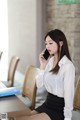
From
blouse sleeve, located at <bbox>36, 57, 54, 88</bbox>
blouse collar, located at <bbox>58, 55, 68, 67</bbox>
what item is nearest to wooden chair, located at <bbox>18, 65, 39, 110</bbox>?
blouse sleeve, located at <bbox>36, 57, 54, 88</bbox>

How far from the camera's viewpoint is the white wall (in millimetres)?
4633

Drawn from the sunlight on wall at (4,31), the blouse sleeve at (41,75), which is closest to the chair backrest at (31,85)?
the blouse sleeve at (41,75)

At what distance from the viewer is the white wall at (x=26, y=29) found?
4633mm

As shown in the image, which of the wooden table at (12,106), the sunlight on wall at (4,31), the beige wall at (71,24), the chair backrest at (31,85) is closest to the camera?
the wooden table at (12,106)

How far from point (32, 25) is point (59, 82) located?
2.72 meters

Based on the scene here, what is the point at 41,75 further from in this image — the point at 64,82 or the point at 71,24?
the point at 71,24

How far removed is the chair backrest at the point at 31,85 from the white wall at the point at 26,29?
201cm

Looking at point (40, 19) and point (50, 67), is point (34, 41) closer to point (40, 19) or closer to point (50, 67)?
point (40, 19)

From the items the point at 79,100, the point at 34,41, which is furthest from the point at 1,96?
the point at 34,41

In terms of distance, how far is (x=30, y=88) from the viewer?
258 cm

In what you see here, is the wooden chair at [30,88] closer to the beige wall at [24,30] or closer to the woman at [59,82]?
the woman at [59,82]

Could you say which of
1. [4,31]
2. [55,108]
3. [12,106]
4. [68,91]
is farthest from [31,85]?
[4,31]

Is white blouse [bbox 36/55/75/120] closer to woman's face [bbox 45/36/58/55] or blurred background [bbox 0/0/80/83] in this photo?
woman's face [bbox 45/36/58/55]

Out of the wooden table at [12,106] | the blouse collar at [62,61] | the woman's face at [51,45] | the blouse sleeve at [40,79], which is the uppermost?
the woman's face at [51,45]
